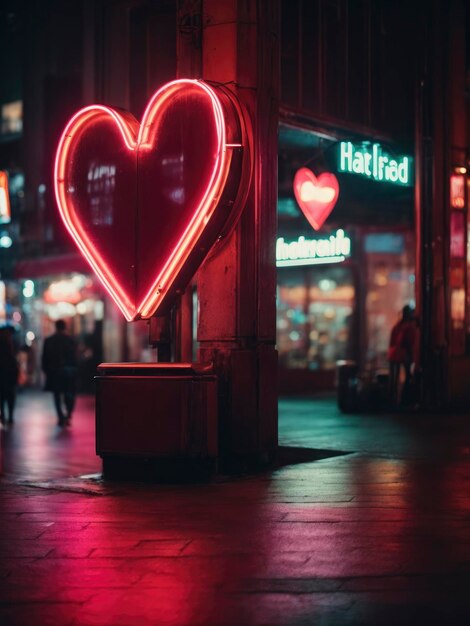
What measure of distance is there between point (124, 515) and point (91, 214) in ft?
13.3

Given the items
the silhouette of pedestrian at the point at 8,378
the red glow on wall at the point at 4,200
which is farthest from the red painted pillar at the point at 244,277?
the red glow on wall at the point at 4,200

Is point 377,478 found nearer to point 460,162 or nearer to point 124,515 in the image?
point 124,515

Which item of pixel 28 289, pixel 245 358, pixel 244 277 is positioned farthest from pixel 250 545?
pixel 28 289

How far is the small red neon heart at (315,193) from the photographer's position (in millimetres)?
17234

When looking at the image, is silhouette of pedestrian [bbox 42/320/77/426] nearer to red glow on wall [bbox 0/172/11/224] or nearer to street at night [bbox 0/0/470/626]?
street at night [bbox 0/0/470/626]

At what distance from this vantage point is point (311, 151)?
2106cm

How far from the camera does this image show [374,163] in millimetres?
18203

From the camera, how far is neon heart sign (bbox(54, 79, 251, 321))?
12.0 meters

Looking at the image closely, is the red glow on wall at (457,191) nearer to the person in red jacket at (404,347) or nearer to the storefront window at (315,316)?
the person in red jacket at (404,347)

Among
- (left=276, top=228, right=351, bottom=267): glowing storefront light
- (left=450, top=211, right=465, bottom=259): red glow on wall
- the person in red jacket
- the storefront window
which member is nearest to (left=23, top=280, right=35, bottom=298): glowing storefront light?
the storefront window

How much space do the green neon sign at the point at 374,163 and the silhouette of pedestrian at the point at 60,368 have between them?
6.89 meters

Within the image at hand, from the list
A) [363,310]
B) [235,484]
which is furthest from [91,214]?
[363,310]

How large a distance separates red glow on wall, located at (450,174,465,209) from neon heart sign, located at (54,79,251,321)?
9.21m

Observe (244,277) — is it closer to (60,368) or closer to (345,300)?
(60,368)
